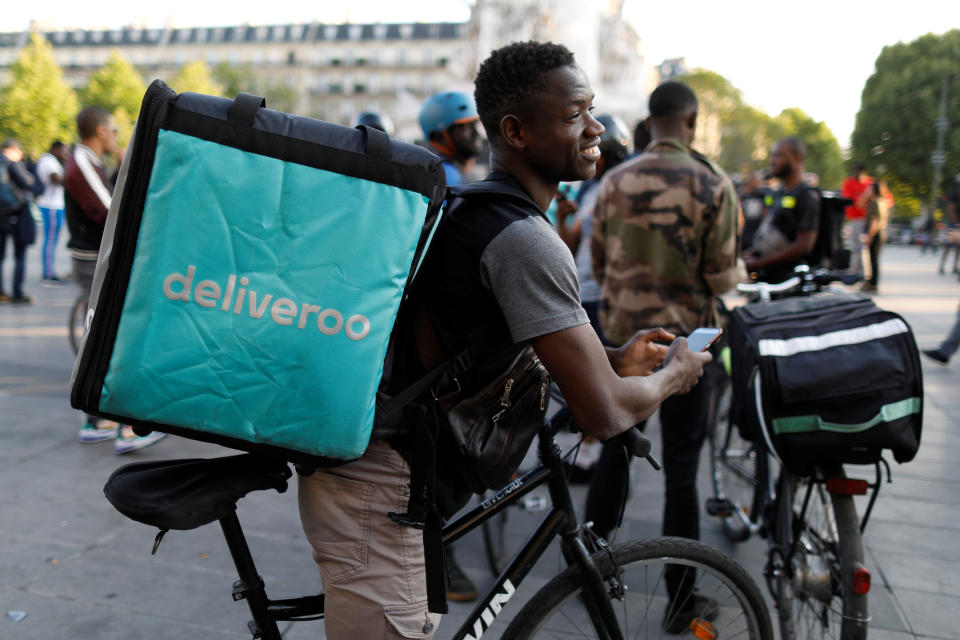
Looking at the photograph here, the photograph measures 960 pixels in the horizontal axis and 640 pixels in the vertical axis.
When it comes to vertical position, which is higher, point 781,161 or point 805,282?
point 781,161

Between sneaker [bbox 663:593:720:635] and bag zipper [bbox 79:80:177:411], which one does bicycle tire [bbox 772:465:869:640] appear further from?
bag zipper [bbox 79:80:177:411]

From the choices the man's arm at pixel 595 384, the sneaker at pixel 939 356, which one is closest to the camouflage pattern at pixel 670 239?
the man's arm at pixel 595 384

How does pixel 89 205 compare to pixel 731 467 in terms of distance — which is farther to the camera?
pixel 89 205

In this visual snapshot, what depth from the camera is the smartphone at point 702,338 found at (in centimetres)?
178

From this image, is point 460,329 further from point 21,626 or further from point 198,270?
point 21,626

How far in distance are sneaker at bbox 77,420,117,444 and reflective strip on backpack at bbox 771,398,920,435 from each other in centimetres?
402

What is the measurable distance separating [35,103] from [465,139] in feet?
175

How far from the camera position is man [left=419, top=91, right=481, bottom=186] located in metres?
4.06

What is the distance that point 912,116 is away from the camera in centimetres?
4128

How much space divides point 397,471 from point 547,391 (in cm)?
38

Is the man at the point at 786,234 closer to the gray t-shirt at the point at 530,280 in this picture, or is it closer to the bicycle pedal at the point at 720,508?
the bicycle pedal at the point at 720,508

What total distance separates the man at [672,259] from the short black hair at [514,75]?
1.51 meters

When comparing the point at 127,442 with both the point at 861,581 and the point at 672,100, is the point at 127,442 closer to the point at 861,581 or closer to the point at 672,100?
the point at 672,100

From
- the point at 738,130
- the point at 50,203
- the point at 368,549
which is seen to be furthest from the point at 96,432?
the point at 738,130
